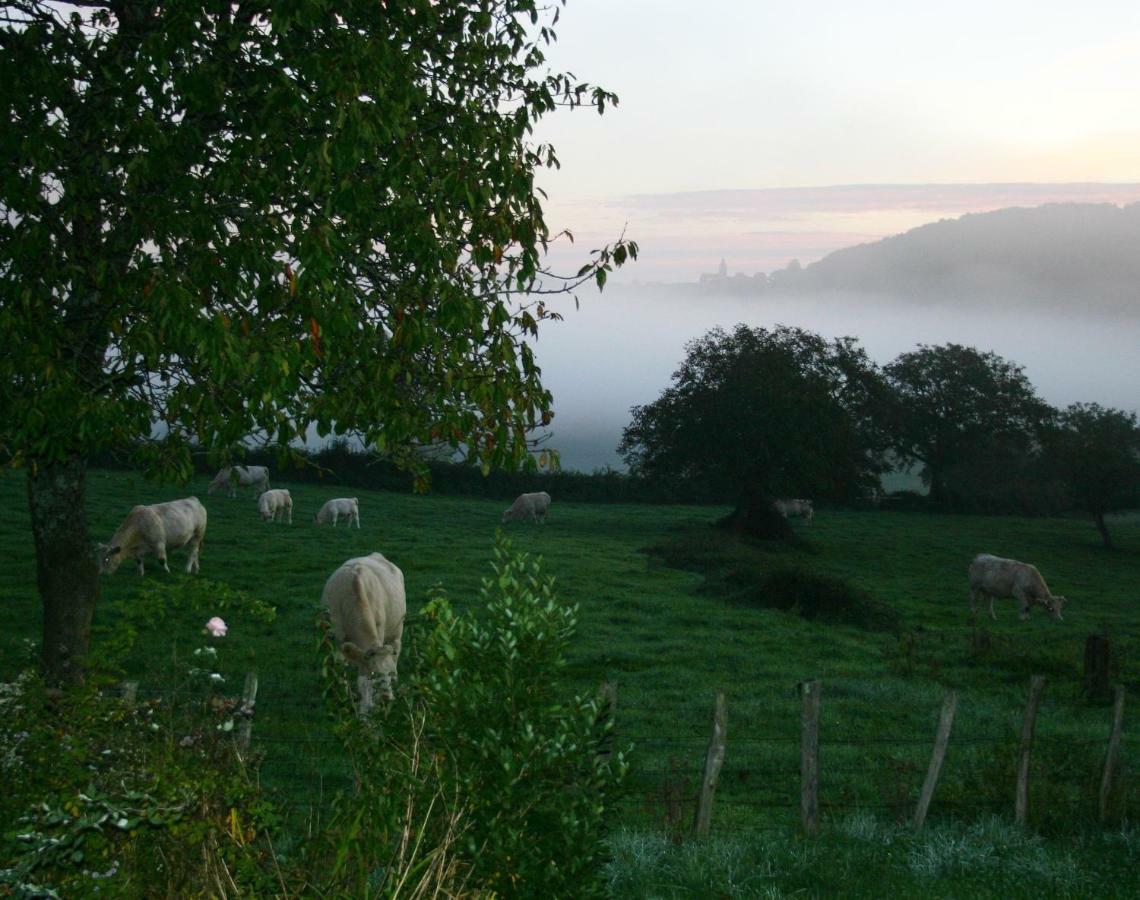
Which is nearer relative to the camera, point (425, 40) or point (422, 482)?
point (425, 40)

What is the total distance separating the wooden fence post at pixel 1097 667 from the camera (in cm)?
2194

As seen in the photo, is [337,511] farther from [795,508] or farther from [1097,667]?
[795,508]

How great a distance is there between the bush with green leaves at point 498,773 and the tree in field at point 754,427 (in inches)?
1870

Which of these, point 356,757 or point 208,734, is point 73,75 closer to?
point 208,734

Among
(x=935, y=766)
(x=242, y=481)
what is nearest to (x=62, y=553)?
(x=935, y=766)

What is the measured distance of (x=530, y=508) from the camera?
177 feet

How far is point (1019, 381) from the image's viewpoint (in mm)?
83125

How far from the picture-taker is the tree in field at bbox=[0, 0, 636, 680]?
10328mm

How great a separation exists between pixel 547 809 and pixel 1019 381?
277ft

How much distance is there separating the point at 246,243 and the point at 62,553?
14.8 ft

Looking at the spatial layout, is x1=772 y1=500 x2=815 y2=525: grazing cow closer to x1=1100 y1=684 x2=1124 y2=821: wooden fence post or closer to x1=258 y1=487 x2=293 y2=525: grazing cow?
x1=258 y1=487 x2=293 y2=525: grazing cow

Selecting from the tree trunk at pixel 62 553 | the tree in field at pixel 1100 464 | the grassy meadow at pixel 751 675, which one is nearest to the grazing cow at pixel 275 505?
the grassy meadow at pixel 751 675

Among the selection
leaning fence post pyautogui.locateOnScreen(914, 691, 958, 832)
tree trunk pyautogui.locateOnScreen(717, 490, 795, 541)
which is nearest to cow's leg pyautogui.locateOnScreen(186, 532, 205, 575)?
leaning fence post pyautogui.locateOnScreen(914, 691, 958, 832)

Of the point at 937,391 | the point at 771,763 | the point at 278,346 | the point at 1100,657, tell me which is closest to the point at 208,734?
the point at 278,346
